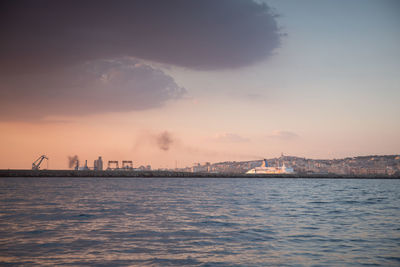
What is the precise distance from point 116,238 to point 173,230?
11.6ft

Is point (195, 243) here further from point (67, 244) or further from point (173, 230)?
point (67, 244)

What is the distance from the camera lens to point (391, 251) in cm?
1352

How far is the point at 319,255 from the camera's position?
12.8 meters

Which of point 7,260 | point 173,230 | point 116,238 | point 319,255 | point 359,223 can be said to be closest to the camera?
point 7,260

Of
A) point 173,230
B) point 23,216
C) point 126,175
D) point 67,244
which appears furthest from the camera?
point 126,175

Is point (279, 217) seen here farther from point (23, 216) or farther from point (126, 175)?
point (126, 175)

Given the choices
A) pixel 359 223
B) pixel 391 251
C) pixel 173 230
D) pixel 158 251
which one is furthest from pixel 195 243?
pixel 359 223

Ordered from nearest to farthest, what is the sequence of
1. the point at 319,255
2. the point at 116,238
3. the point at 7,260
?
the point at 7,260
the point at 319,255
the point at 116,238

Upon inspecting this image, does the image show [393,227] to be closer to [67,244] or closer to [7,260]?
[67,244]

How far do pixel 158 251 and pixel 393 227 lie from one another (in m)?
15.3

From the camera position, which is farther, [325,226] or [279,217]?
[279,217]

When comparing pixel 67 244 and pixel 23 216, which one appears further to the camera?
pixel 23 216

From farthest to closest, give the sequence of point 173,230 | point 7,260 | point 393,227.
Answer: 1. point 393,227
2. point 173,230
3. point 7,260

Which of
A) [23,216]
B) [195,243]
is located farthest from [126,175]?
[195,243]
